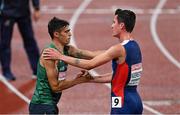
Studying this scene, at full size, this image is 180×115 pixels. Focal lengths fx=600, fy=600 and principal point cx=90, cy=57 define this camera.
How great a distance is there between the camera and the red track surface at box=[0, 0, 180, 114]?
10438 millimetres

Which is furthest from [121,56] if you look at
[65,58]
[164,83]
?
[164,83]

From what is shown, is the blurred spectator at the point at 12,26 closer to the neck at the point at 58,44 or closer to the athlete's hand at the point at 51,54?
the neck at the point at 58,44

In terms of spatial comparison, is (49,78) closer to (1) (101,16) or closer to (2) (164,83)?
(2) (164,83)

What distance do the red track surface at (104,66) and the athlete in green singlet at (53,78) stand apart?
301cm

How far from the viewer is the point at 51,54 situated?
22.2ft

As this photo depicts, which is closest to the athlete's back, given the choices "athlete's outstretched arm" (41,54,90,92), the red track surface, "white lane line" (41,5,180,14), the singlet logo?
the singlet logo

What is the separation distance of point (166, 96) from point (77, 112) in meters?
1.80

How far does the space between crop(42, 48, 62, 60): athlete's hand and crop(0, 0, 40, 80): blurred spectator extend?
16.3 feet

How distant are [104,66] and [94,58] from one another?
5918 mm

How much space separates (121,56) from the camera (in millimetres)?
6664

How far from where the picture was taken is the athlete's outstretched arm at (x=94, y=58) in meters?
6.63

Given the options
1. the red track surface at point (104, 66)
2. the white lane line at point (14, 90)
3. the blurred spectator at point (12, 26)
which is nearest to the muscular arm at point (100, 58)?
the red track surface at point (104, 66)

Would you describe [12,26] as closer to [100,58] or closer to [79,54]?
[79,54]

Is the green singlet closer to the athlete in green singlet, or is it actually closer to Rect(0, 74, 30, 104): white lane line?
the athlete in green singlet
